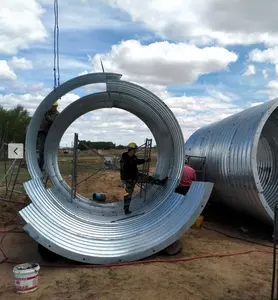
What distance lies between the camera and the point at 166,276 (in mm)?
6422

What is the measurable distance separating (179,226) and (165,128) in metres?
3.30

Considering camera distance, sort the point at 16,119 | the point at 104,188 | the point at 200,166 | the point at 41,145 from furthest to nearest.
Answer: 1. the point at 16,119
2. the point at 104,188
3. the point at 200,166
4. the point at 41,145

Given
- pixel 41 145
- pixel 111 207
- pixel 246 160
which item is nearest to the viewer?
pixel 246 160

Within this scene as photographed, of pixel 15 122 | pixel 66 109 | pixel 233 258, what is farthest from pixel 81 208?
pixel 15 122

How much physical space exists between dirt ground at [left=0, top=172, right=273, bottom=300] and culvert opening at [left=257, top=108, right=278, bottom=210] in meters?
1.95

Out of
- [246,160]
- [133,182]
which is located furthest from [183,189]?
[246,160]

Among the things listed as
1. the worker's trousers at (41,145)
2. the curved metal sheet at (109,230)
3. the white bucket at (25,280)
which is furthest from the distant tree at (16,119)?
the white bucket at (25,280)

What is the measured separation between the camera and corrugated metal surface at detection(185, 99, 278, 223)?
27.7ft

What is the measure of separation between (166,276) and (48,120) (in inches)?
228

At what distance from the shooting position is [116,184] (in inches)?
742

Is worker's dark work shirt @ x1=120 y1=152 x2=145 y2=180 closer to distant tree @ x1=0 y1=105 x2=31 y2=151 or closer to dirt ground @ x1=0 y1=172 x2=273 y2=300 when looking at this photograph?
dirt ground @ x1=0 y1=172 x2=273 y2=300

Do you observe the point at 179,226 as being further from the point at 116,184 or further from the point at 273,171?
the point at 116,184

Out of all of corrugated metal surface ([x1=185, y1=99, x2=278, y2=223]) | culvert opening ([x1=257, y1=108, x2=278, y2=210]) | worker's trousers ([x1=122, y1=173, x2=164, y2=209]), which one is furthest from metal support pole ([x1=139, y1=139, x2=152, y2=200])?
culvert opening ([x1=257, y1=108, x2=278, y2=210])

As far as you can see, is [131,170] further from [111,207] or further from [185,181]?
[185,181]
